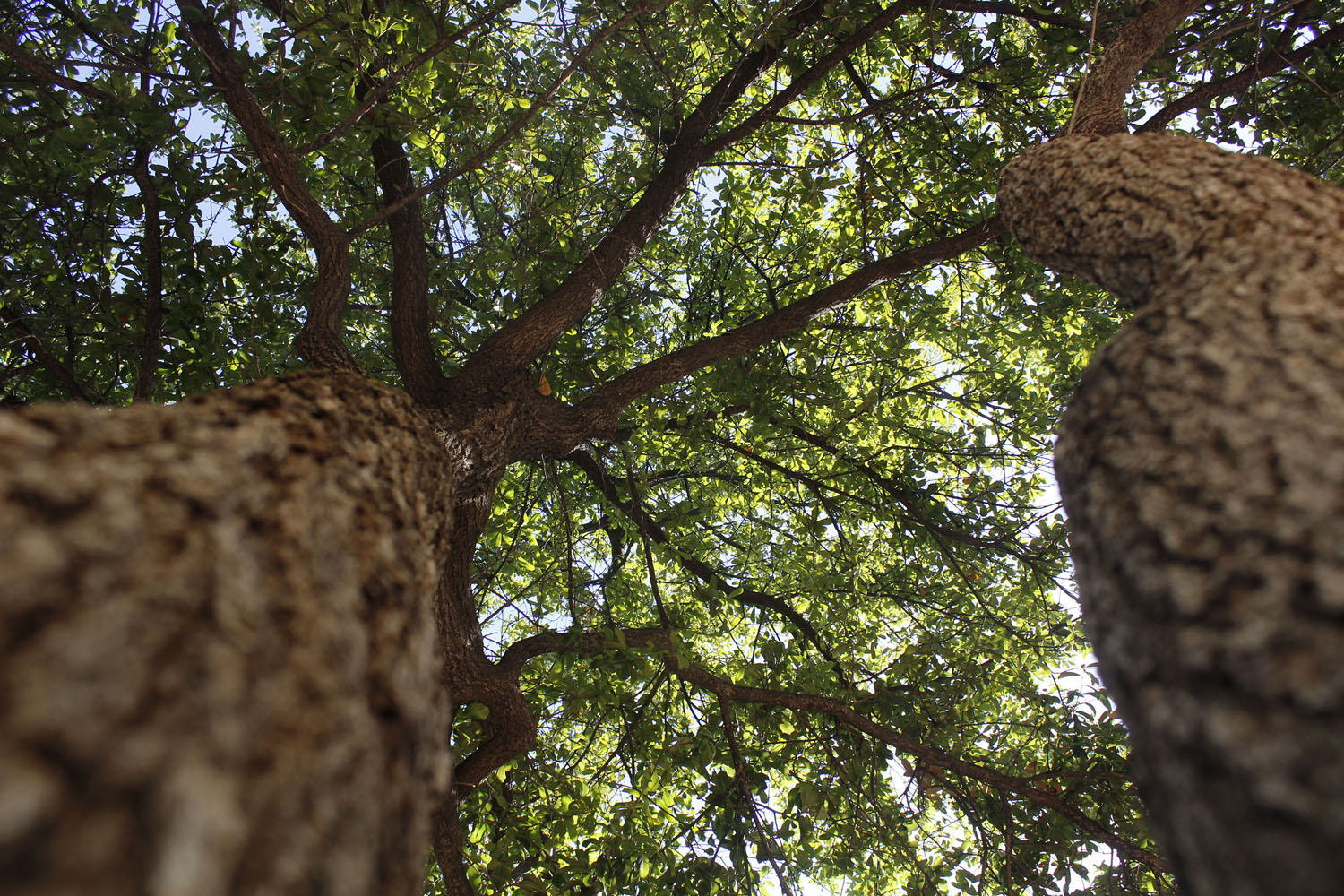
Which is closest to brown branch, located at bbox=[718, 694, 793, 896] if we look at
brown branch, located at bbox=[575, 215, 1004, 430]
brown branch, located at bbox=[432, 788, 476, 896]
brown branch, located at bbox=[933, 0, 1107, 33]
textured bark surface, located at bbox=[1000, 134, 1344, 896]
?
brown branch, located at bbox=[432, 788, 476, 896]

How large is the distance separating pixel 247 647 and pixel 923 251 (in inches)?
152

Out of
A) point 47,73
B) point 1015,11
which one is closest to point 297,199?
point 47,73

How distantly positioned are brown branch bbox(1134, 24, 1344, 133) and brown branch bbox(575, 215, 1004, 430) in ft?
3.29

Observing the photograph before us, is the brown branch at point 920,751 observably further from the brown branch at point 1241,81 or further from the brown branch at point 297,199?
the brown branch at point 1241,81

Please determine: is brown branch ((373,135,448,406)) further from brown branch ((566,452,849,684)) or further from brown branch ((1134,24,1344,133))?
brown branch ((1134,24,1344,133))

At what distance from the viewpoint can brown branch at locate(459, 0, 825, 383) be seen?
363 cm

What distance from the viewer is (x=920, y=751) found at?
3.90m

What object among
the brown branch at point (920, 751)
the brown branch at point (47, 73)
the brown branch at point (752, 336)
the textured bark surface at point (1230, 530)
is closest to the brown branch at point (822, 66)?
the brown branch at point (752, 336)

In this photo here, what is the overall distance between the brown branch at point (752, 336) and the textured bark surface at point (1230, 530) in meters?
2.32

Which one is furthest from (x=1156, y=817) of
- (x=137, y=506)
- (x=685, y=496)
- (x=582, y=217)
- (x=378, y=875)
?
(x=685, y=496)

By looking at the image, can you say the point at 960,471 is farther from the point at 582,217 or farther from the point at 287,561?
the point at 287,561

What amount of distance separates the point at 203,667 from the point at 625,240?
3.66m

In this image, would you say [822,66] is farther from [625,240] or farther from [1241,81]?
[1241,81]

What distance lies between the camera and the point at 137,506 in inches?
33.4
